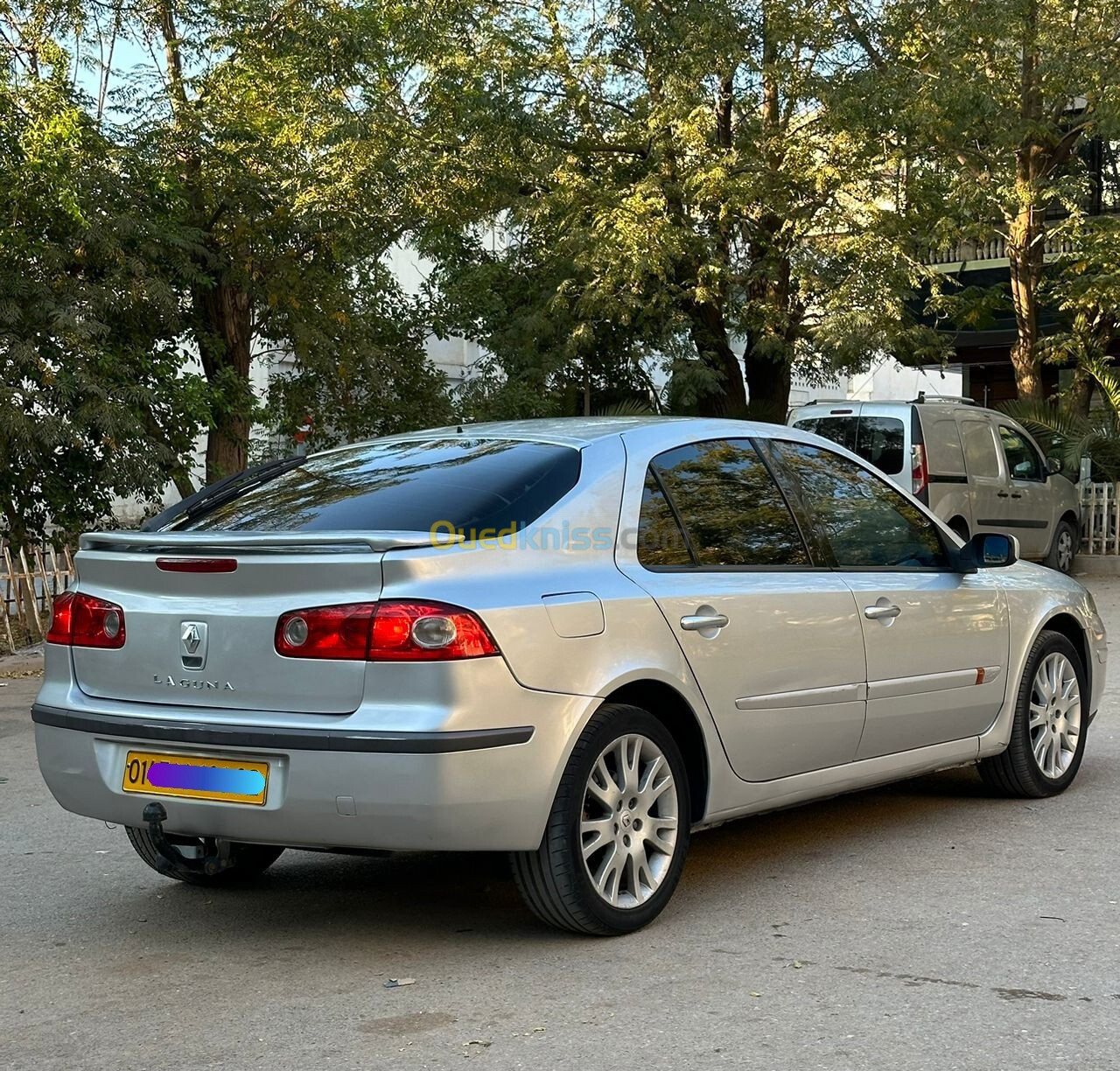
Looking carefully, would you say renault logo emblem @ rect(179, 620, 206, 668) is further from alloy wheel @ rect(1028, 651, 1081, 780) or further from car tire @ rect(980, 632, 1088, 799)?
alloy wheel @ rect(1028, 651, 1081, 780)

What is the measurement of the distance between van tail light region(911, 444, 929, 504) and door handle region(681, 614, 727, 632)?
34.5 ft

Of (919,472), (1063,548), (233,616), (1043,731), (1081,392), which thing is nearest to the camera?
(233,616)

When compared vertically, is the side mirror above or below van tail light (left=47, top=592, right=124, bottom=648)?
above

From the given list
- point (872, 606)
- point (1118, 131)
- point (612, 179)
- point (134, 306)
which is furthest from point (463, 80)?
point (872, 606)

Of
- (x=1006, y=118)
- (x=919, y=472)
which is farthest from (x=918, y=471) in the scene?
(x=1006, y=118)

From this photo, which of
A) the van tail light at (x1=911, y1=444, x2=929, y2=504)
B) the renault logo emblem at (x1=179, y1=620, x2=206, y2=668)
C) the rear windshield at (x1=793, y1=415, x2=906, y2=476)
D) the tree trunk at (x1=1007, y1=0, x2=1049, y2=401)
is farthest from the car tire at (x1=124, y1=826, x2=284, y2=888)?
the tree trunk at (x1=1007, y1=0, x2=1049, y2=401)

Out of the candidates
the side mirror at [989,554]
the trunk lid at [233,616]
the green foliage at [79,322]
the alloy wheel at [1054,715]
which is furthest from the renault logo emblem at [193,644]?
the green foliage at [79,322]

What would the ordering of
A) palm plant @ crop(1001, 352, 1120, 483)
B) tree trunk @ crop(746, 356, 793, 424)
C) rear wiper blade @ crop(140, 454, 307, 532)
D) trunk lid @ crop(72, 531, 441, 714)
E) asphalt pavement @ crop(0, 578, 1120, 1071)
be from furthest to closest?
1. tree trunk @ crop(746, 356, 793, 424)
2. palm plant @ crop(1001, 352, 1120, 483)
3. rear wiper blade @ crop(140, 454, 307, 532)
4. trunk lid @ crop(72, 531, 441, 714)
5. asphalt pavement @ crop(0, 578, 1120, 1071)

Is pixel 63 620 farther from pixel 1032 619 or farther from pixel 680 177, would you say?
pixel 680 177

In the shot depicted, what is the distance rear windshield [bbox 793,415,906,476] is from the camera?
15.5m

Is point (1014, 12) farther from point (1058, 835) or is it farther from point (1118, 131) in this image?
point (1058, 835)

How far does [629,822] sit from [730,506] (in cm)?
125

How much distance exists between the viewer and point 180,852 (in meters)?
5.43

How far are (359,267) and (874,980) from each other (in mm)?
12902
